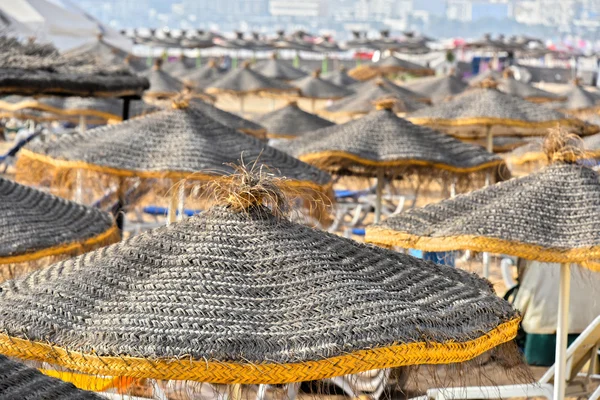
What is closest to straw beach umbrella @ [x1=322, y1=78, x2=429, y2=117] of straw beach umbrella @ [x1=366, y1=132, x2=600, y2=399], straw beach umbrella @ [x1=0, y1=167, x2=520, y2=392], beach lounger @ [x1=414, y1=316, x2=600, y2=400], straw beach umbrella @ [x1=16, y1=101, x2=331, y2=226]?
straw beach umbrella @ [x1=16, y1=101, x2=331, y2=226]

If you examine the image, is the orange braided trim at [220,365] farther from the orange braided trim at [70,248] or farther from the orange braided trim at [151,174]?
the orange braided trim at [151,174]

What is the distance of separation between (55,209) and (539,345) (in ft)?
9.45

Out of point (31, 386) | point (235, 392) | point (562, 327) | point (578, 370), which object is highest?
point (31, 386)

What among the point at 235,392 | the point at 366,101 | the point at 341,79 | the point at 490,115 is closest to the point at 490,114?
the point at 490,115

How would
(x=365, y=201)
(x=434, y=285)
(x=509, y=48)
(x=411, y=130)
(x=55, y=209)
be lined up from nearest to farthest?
(x=434, y=285) → (x=55, y=209) → (x=411, y=130) → (x=365, y=201) → (x=509, y=48)

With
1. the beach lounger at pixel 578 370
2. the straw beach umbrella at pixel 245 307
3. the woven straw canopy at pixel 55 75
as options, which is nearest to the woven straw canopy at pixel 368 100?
the woven straw canopy at pixel 55 75

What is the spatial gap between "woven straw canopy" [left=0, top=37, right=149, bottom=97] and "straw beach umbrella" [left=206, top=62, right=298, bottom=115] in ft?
40.6

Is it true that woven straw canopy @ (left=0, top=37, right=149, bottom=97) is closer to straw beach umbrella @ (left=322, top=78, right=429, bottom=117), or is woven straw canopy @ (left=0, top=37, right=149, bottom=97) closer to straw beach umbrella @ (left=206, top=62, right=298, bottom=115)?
straw beach umbrella @ (left=322, top=78, right=429, bottom=117)

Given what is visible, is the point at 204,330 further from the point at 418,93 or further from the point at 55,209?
the point at 418,93

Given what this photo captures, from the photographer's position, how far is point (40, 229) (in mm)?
4176

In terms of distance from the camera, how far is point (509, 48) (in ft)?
109

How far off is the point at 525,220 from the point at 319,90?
56.7ft

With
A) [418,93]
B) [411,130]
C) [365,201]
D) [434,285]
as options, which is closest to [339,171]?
[411,130]

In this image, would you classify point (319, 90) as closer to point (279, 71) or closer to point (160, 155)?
point (279, 71)
